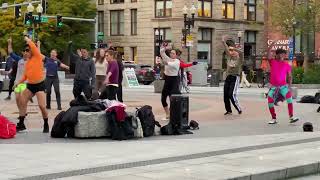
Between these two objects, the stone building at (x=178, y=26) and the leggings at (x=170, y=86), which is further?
the stone building at (x=178, y=26)

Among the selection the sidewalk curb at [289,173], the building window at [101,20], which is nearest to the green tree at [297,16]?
the building window at [101,20]

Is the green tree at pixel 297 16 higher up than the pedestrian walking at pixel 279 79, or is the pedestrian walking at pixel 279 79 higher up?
→ the green tree at pixel 297 16

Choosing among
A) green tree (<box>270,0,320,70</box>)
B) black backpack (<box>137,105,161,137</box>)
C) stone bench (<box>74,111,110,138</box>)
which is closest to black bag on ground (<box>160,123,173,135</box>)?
black backpack (<box>137,105,161,137</box>)

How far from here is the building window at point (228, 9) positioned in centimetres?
6406

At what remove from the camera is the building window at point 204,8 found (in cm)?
6169

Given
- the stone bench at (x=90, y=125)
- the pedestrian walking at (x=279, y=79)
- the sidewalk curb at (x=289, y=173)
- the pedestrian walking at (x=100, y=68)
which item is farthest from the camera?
the pedestrian walking at (x=100, y=68)

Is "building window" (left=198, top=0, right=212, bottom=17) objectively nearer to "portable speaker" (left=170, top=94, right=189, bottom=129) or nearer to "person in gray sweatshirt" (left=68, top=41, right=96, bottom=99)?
"person in gray sweatshirt" (left=68, top=41, right=96, bottom=99)

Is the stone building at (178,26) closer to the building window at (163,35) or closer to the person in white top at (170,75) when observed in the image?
the building window at (163,35)

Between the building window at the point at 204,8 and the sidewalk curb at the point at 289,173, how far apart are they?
173 feet

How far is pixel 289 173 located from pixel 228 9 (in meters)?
56.7

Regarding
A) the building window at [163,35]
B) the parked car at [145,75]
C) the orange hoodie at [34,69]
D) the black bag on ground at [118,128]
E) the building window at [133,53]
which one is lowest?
the parked car at [145,75]

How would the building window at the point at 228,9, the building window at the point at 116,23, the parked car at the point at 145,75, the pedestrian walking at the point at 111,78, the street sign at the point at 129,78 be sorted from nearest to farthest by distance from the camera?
1. the pedestrian walking at the point at 111,78
2. the street sign at the point at 129,78
3. the parked car at the point at 145,75
4. the building window at the point at 228,9
5. the building window at the point at 116,23

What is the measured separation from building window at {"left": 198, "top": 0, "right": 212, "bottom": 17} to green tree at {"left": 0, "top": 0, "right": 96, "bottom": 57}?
10847mm

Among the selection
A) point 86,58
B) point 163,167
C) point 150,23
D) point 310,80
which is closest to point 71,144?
point 163,167
